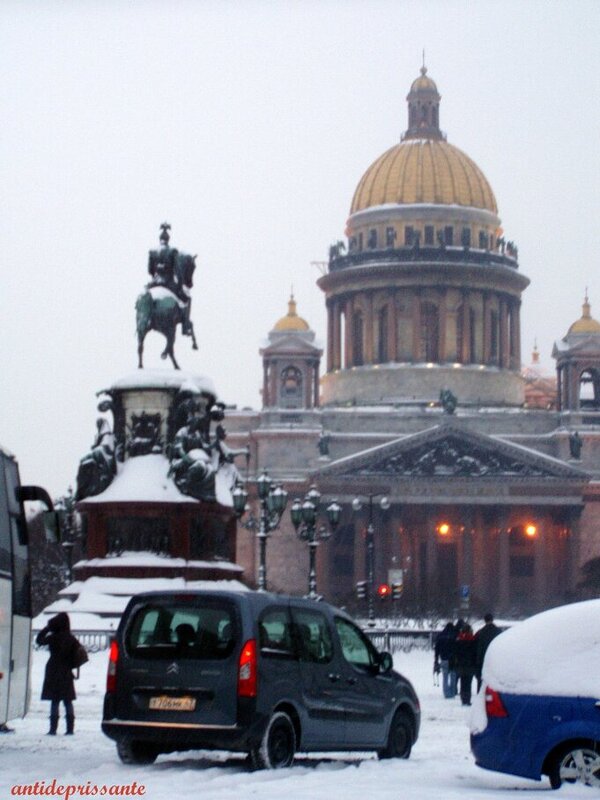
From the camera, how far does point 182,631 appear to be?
18359mm

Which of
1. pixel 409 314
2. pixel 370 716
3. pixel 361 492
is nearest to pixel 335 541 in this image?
pixel 361 492

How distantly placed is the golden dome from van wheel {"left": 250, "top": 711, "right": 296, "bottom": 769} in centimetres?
10856

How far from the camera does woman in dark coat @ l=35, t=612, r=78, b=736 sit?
72.8ft

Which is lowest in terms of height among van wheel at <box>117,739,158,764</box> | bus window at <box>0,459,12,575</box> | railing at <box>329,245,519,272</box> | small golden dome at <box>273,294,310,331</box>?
van wheel at <box>117,739,158,764</box>

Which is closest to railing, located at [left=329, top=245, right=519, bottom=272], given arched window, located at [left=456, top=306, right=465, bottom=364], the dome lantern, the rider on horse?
arched window, located at [left=456, top=306, right=465, bottom=364]

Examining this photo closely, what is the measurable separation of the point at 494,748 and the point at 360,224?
113 meters

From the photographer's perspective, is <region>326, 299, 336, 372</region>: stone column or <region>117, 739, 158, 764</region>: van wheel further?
<region>326, 299, 336, 372</region>: stone column

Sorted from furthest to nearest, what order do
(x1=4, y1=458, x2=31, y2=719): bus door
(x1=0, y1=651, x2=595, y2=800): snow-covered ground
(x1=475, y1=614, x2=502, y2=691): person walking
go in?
(x1=475, y1=614, x2=502, y2=691): person walking, (x1=4, y1=458, x2=31, y2=719): bus door, (x1=0, y1=651, x2=595, y2=800): snow-covered ground

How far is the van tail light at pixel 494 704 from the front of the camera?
1627 centimetres

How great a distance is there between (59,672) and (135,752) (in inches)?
167

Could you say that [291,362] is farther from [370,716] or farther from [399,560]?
[370,716]

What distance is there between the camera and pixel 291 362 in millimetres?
116688

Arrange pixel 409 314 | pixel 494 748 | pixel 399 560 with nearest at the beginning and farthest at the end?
pixel 494 748
pixel 399 560
pixel 409 314

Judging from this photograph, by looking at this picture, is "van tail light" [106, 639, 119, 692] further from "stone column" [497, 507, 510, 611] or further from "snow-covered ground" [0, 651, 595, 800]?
"stone column" [497, 507, 510, 611]
